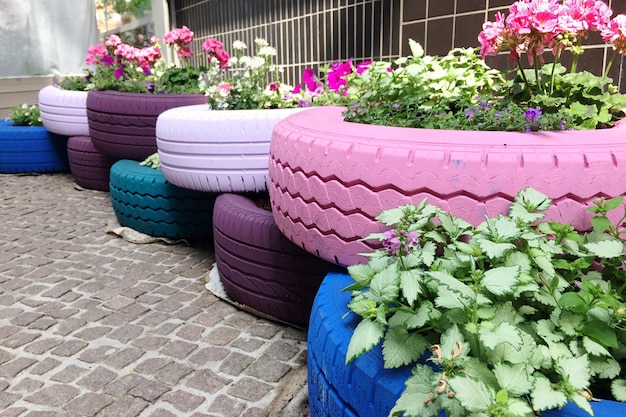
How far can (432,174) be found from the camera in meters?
1.29

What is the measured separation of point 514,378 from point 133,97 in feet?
11.4

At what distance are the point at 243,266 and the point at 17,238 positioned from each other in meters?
2.18

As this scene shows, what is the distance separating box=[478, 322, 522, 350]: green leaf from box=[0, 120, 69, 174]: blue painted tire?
229 inches

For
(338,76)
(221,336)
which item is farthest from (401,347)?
(338,76)

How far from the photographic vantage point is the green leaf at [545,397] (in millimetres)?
816

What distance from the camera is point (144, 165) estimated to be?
3.73m

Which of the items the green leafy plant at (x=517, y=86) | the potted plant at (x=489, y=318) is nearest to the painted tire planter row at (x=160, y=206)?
the green leafy plant at (x=517, y=86)

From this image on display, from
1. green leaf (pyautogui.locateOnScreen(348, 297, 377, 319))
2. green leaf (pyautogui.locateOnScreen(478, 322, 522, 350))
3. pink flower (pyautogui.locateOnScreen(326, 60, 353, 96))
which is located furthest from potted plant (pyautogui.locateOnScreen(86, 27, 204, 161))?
green leaf (pyautogui.locateOnScreen(478, 322, 522, 350))

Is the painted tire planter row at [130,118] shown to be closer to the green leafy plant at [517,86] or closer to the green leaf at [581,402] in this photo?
the green leafy plant at [517,86]

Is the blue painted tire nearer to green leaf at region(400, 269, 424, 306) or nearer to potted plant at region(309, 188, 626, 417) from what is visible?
potted plant at region(309, 188, 626, 417)

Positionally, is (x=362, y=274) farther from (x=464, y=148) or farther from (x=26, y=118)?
(x=26, y=118)

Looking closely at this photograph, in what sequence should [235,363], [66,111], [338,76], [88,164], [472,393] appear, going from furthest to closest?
[66,111] → [88,164] → [338,76] → [235,363] → [472,393]

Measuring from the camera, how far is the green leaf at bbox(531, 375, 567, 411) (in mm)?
816

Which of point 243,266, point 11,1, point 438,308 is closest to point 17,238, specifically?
point 243,266
